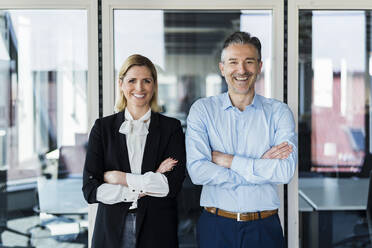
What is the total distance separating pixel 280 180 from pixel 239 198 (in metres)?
0.24

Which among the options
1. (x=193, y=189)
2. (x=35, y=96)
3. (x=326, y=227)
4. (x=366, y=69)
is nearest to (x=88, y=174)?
(x=35, y=96)

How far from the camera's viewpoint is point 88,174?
237cm

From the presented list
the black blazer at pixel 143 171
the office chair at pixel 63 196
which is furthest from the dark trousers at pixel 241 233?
the office chair at pixel 63 196

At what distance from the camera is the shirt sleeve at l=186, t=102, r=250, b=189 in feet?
7.63

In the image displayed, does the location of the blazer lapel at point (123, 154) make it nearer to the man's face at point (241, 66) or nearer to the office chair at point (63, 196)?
the man's face at point (241, 66)

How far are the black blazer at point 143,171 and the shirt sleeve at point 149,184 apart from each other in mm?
32

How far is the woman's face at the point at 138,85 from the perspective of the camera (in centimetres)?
243

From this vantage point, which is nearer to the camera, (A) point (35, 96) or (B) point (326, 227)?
(A) point (35, 96)

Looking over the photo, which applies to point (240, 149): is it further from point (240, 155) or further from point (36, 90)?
point (36, 90)

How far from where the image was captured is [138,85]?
242 centimetres

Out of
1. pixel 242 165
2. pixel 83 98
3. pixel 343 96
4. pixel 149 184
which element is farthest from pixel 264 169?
pixel 343 96

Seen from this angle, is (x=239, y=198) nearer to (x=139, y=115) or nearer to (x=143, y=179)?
(x=143, y=179)

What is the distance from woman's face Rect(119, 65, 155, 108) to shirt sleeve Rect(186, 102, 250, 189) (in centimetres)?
28

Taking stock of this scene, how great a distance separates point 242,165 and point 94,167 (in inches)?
30.7
